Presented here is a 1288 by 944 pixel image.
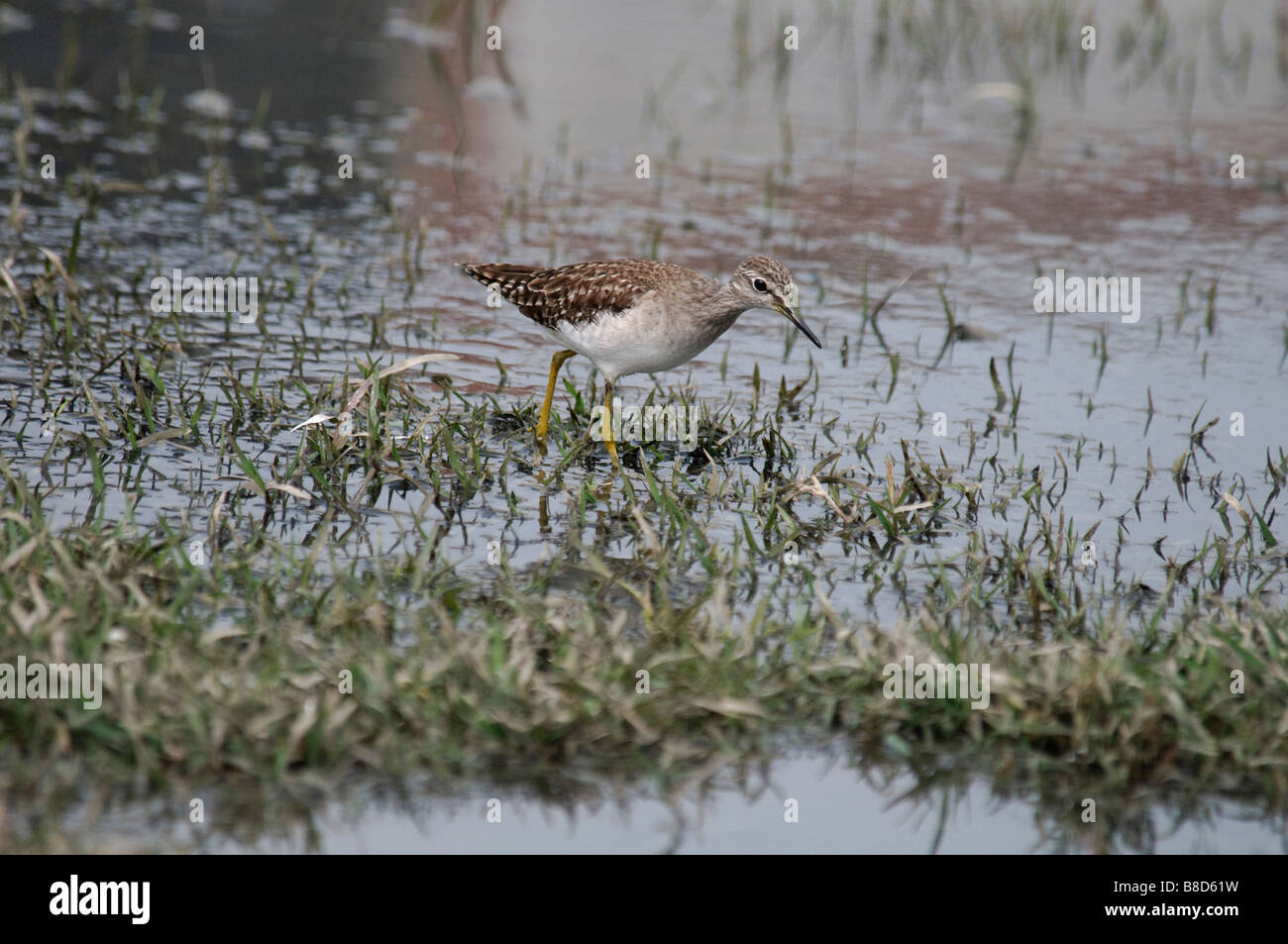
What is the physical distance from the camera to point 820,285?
10641 mm

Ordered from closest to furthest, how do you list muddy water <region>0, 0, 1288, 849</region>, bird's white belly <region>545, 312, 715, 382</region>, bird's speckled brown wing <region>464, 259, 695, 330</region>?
bird's white belly <region>545, 312, 715, 382</region>
bird's speckled brown wing <region>464, 259, 695, 330</region>
muddy water <region>0, 0, 1288, 849</region>

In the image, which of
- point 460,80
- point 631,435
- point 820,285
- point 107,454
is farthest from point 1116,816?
point 460,80

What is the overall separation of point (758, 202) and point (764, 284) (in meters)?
4.89

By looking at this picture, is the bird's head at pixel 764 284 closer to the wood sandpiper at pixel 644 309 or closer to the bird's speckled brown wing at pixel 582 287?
the wood sandpiper at pixel 644 309

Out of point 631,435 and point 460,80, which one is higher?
point 460,80

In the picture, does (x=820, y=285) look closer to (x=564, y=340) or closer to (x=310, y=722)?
(x=564, y=340)

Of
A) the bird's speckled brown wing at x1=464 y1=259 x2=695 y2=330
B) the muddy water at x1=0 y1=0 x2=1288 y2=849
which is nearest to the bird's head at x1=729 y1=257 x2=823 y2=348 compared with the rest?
the bird's speckled brown wing at x1=464 y1=259 x2=695 y2=330

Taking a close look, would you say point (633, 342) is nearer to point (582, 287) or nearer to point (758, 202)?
point (582, 287)

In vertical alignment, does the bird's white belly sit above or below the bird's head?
below

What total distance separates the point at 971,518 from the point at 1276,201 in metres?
7.38

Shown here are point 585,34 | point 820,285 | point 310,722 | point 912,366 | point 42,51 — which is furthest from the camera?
point 585,34

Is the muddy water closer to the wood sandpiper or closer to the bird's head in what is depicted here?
the wood sandpiper

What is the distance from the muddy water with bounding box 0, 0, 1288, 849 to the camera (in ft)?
27.6

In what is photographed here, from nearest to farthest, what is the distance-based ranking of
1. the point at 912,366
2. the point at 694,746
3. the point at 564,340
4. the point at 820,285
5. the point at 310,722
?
1. the point at 310,722
2. the point at 694,746
3. the point at 564,340
4. the point at 912,366
5. the point at 820,285
